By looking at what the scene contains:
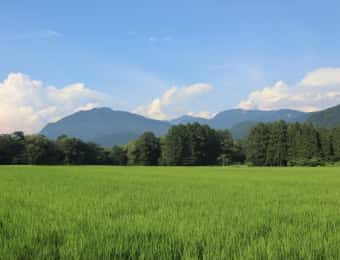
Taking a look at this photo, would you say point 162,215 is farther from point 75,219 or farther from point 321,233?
point 321,233

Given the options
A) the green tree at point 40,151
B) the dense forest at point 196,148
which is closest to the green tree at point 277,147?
the dense forest at point 196,148

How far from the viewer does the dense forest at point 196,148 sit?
9188 centimetres

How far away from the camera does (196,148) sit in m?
104

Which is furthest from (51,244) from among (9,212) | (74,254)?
(9,212)

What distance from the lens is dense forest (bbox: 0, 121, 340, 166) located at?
9188cm

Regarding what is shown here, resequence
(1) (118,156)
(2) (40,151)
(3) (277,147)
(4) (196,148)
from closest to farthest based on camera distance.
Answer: (2) (40,151), (3) (277,147), (4) (196,148), (1) (118,156)

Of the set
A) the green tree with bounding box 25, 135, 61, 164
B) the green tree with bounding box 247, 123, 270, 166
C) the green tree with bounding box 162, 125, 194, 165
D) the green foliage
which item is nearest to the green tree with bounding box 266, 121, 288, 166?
the green tree with bounding box 247, 123, 270, 166

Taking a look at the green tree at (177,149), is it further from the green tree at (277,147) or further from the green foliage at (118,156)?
the green tree at (277,147)

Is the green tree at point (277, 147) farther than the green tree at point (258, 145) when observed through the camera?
No

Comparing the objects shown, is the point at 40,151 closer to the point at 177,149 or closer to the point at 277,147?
the point at 177,149

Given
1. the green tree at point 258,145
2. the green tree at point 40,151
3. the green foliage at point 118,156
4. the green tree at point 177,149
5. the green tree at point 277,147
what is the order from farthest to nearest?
1. the green foliage at point 118,156
2. the green tree at point 177,149
3. the green tree at point 258,145
4. the green tree at point 277,147
5. the green tree at point 40,151

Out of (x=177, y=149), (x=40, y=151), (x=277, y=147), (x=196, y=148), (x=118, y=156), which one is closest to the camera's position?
(x=40, y=151)

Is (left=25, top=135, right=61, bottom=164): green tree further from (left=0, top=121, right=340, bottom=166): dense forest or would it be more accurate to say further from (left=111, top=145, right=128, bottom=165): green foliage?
(left=111, top=145, right=128, bottom=165): green foliage

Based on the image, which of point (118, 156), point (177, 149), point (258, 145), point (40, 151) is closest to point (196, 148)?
point (177, 149)
